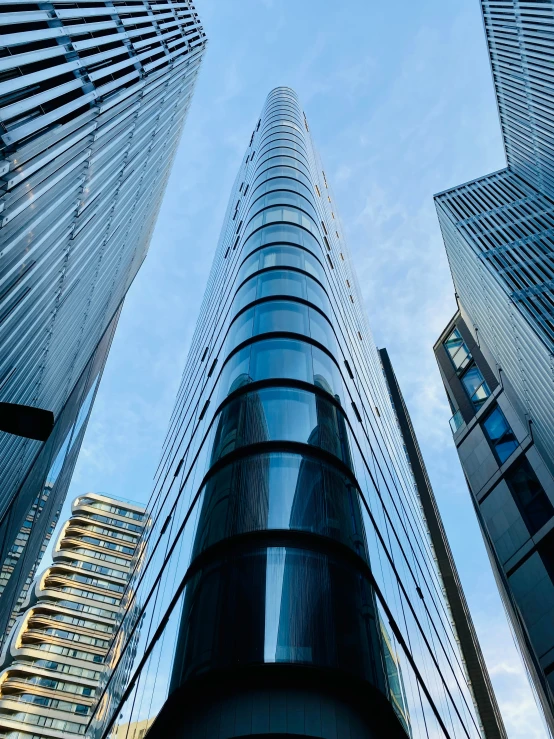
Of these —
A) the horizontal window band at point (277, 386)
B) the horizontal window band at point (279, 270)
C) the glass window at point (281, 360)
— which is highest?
the horizontal window band at point (279, 270)

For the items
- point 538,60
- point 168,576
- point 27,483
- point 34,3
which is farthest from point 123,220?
point 538,60

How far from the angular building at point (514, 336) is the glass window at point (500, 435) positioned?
0.07 meters

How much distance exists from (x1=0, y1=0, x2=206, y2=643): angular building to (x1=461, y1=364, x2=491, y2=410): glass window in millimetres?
26393

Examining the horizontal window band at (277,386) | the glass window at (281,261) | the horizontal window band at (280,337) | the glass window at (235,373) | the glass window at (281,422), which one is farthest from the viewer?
the glass window at (281,261)

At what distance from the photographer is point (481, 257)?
40.9 m

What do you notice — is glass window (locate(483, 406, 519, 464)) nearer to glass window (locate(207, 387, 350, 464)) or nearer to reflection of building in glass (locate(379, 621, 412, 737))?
glass window (locate(207, 387, 350, 464))

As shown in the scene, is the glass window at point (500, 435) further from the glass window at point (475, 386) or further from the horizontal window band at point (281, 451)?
the horizontal window band at point (281, 451)

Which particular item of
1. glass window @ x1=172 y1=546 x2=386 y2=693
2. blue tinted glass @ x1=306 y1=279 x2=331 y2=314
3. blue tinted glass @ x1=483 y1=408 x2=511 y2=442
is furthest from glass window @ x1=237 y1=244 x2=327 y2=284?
blue tinted glass @ x1=483 y1=408 x2=511 y2=442

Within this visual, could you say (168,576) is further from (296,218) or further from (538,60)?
(538,60)

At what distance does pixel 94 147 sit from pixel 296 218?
882cm

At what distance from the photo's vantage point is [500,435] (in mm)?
32281

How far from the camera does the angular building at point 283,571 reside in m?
7.33

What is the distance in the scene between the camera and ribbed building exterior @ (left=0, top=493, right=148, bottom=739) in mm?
54281

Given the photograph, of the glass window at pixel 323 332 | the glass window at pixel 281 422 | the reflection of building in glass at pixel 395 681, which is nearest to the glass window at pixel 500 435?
the glass window at pixel 323 332
